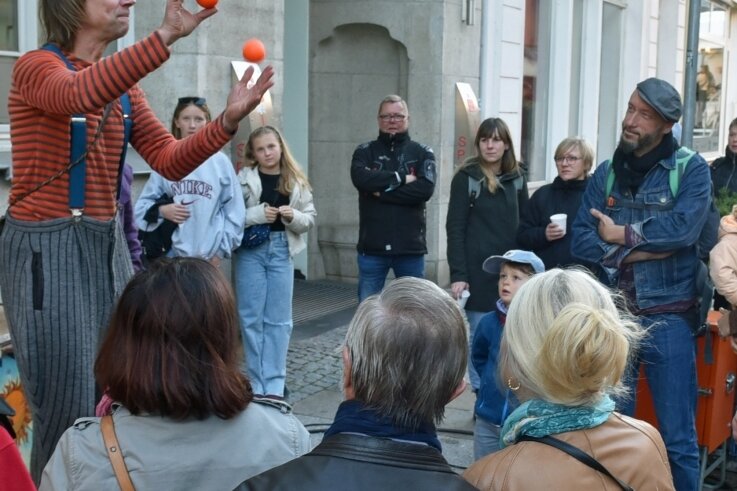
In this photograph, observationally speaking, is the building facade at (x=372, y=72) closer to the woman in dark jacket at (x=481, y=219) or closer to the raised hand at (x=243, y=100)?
the woman in dark jacket at (x=481, y=219)

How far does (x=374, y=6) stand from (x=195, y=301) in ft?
29.7

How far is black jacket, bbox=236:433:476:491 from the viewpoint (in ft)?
6.91

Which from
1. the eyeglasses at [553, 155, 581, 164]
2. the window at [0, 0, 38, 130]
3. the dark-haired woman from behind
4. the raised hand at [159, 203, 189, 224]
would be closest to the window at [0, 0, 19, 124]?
the window at [0, 0, 38, 130]

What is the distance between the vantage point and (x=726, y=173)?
902 cm

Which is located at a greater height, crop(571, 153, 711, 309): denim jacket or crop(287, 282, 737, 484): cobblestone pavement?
crop(571, 153, 711, 309): denim jacket

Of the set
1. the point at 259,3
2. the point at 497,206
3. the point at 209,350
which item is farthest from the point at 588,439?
the point at 259,3

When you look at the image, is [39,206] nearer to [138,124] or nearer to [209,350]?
[138,124]

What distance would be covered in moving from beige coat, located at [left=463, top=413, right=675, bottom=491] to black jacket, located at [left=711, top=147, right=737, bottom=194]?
6694 mm

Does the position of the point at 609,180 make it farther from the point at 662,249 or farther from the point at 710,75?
the point at 710,75

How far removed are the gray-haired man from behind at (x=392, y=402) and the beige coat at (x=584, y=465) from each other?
0.30m

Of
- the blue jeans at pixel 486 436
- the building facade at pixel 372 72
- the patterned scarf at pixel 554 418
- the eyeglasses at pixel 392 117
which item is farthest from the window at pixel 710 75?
the patterned scarf at pixel 554 418

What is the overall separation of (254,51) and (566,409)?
550 cm

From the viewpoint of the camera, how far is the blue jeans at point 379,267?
747cm

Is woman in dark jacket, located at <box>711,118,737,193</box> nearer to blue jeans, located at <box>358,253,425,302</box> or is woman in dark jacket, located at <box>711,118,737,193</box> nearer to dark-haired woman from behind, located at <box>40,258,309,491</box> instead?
blue jeans, located at <box>358,253,425,302</box>
